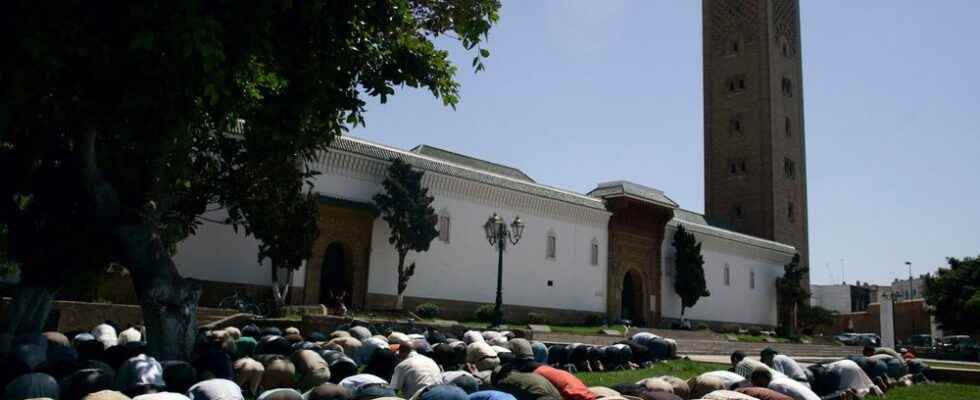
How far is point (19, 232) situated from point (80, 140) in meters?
2.36

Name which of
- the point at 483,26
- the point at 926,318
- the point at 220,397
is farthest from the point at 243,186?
the point at 926,318

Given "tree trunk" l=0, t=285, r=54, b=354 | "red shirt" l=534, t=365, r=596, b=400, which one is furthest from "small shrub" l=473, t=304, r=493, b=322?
"red shirt" l=534, t=365, r=596, b=400

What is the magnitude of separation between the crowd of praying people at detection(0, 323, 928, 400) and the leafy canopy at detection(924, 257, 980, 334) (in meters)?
27.9

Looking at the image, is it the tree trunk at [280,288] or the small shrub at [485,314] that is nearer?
the tree trunk at [280,288]

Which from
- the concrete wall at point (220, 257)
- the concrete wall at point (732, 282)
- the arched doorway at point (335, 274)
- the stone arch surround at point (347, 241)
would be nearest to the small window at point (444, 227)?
the stone arch surround at point (347, 241)

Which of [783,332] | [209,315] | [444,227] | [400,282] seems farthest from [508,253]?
[783,332]

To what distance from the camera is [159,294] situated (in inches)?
376

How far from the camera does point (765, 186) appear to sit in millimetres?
45500

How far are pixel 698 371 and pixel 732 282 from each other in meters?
26.2

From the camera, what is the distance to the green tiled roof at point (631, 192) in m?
34.4

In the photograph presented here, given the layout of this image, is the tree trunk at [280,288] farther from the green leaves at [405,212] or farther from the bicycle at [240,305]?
the green leaves at [405,212]

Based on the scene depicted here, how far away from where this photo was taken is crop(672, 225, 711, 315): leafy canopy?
1406 inches

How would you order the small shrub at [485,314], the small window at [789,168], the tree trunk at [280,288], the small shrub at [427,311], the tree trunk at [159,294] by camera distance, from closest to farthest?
the tree trunk at [159,294], the tree trunk at [280,288], the small shrub at [427,311], the small shrub at [485,314], the small window at [789,168]

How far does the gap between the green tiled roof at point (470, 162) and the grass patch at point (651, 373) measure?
576 inches
